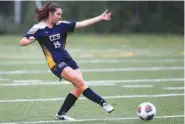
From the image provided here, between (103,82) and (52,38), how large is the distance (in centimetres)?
484

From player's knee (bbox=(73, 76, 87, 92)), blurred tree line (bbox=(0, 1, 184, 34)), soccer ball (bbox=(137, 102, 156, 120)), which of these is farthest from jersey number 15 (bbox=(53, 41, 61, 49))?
blurred tree line (bbox=(0, 1, 184, 34))

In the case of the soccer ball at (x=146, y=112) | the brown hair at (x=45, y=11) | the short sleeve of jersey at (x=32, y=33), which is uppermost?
the brown hair at (x=45, y=11)

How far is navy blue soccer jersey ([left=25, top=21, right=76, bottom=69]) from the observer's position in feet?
25.9

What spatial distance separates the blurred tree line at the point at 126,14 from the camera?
2728 centimetres

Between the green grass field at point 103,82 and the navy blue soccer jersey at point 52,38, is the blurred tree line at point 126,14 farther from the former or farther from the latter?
the navy blue soccer jersey at point 52,38

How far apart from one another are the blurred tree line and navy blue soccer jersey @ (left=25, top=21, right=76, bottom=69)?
19.1m

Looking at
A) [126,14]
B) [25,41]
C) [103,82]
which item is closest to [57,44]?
[25,41]

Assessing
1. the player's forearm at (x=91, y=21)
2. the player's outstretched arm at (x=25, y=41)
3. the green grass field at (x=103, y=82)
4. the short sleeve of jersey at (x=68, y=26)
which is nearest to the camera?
the player's outstretched arm at (x=25, y=41)

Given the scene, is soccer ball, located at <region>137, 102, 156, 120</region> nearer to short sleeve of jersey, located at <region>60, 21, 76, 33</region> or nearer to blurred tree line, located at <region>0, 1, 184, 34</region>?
short sleeve of jersey, located at <region>60, 21, 76, 33</region>

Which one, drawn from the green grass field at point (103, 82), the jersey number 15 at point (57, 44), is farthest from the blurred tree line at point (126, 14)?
the jersey number 15 at point (57, 44)

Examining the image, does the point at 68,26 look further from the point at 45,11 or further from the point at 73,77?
the point at 73,77

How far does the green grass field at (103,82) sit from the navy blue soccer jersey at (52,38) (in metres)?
1.00

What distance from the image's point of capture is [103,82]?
12602mm

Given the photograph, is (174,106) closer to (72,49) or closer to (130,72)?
(130,72)
